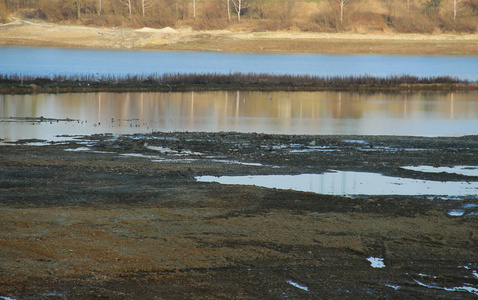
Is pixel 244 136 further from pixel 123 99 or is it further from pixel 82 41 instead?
pixel 82 41

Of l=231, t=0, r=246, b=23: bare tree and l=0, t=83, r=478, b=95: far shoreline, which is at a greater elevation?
l=231, t=0, r=246, b=23: bare tree

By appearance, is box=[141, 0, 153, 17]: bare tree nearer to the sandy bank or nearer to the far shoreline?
the sandy bank

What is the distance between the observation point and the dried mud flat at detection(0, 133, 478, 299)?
577cm

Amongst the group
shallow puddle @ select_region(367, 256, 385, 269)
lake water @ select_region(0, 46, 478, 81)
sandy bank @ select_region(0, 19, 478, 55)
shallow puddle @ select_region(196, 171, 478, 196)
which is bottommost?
shallow puddle @ select_region(367, 256, 385, 269)

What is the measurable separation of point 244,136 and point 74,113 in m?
9.84

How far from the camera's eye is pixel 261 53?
250 feet

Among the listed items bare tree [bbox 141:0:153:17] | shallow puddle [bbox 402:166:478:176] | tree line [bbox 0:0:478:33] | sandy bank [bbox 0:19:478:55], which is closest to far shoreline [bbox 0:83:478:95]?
shallow puddle [bbox 402:166:478:176]

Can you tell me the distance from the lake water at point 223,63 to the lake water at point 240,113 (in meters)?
18.5

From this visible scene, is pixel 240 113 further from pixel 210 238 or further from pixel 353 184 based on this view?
pixel 210 238

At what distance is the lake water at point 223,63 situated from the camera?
5534 centimetres

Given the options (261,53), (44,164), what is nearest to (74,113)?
(44,164)

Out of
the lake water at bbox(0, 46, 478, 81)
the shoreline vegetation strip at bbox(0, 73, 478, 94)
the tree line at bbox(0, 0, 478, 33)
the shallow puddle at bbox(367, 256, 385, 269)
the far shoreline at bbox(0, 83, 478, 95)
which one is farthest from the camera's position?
the tree line at bbox(0, 0, 478, 33)

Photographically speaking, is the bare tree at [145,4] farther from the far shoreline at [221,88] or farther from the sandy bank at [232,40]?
the far shoreline at [221,88]

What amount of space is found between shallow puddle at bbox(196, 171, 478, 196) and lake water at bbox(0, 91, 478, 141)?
8.27 metres
